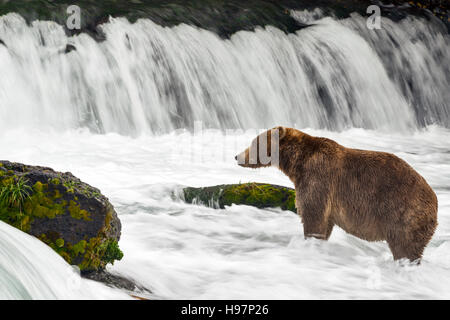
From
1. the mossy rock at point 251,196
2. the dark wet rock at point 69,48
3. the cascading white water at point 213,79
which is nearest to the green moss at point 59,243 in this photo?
the mossy rock at point 251,196

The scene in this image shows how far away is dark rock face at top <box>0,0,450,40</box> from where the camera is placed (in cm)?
1148

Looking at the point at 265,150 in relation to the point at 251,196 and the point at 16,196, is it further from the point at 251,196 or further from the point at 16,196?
the point at 16,196

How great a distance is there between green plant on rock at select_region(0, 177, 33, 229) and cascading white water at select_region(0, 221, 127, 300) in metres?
0.17

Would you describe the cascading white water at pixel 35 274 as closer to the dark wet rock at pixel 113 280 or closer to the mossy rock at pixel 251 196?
the dark wet rock at pixel 113 280

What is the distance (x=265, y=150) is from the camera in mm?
5273

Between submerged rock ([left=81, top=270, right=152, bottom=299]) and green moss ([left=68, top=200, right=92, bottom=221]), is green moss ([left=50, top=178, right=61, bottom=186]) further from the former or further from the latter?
submerged rock ([left=81, top=270, right=152, bottom=299])

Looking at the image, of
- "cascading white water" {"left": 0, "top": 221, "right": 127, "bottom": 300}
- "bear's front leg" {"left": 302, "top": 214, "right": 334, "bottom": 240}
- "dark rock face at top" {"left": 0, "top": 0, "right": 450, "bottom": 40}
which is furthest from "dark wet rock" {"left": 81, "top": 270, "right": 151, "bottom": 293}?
"dark rock face at top" {"left": 0, "top": 0, "right": 450, "bottom": 40}

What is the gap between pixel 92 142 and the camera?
10.1m

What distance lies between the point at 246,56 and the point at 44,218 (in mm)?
9608

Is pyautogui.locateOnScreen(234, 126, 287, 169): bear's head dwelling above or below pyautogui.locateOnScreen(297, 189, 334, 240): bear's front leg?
above

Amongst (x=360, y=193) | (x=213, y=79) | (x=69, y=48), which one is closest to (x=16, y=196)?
(x=360, y=193)
